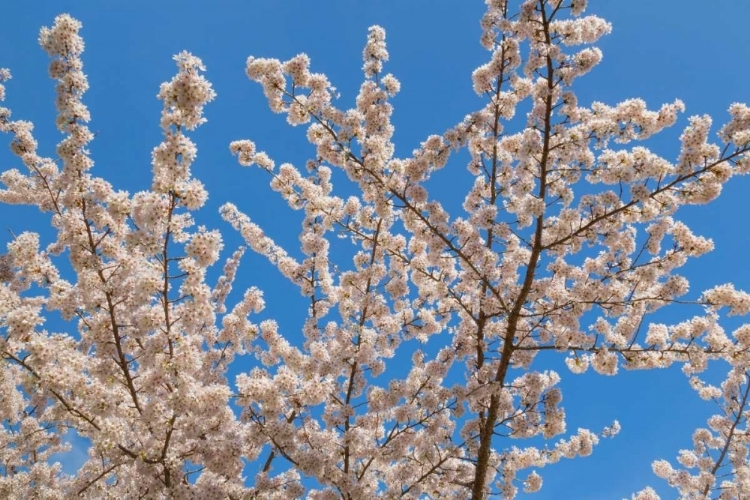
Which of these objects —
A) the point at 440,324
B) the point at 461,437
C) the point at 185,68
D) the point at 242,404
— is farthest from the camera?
the point at 440,324

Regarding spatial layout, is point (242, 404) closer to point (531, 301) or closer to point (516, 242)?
point (531, 301)

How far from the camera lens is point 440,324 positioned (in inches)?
522

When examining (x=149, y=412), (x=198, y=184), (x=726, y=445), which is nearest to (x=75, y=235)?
(x=198, y=184)

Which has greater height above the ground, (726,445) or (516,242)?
(516,242)

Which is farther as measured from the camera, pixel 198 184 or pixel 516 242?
pixel 516 242

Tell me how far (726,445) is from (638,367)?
963cm

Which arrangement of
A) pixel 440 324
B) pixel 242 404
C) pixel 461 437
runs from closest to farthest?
1. pixel 242 404
2. pixel 461 437
3. pixel 440 324

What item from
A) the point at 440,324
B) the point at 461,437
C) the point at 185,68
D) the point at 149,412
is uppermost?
the point at 440,324

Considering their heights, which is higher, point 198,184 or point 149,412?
point 198,184

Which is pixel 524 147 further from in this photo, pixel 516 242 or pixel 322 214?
pixel 322 214

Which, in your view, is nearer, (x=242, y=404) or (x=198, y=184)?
(x=198, y=184)

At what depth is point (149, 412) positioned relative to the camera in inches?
325

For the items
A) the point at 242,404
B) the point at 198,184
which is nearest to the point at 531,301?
the point at 242,404

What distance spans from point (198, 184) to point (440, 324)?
770cm
